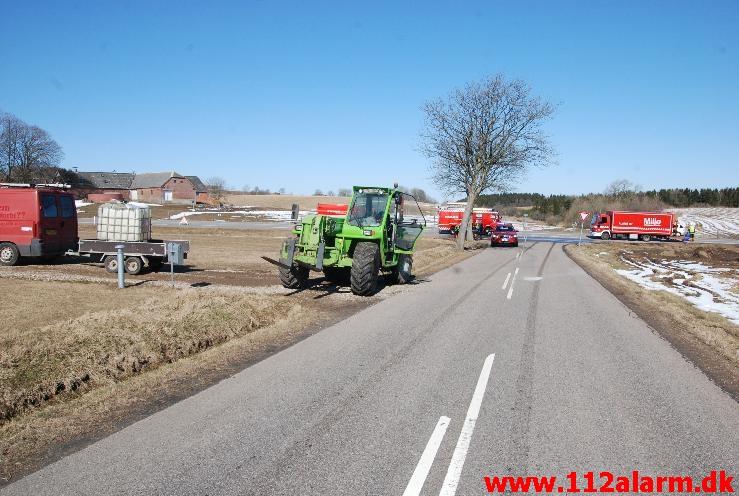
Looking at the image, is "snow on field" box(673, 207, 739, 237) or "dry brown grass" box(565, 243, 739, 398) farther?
"snow on field" box(673, 207, 739, 237)

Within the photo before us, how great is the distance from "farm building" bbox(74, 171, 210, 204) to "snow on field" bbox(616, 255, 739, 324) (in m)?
91.9

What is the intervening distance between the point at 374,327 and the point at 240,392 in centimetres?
417

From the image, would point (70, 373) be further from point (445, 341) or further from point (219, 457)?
point (445, 341)

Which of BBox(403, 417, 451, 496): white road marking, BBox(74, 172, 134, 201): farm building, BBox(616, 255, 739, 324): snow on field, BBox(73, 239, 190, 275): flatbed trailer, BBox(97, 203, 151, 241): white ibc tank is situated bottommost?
BBox(616, 255, 739, 324): snow on field

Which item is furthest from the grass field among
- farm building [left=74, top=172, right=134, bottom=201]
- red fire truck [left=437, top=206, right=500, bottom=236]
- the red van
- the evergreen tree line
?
the evergreen tree line

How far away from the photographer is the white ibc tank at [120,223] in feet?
60.4

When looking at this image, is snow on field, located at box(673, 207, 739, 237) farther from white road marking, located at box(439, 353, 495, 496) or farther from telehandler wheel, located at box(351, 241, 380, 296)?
white road marking, located at box(439, 353, 495, 496)

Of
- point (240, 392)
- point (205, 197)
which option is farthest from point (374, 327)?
point (205, 197)

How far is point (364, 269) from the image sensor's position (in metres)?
14.0

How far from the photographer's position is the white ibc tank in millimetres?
18406

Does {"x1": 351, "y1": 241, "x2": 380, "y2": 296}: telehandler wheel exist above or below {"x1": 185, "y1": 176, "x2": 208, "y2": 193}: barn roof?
below

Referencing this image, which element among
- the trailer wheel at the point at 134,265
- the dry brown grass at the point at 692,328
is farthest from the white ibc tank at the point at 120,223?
the dry brown grass at the point at 692,328

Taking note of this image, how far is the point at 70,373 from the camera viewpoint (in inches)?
260

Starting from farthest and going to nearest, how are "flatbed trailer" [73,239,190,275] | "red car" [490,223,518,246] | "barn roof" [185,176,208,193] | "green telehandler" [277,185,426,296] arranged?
1. "barn roof" [185,176,208,193]
2. "red car" [490,223,518,246]
3. "flatbed trailer" [73,239,190,275]
4. "green telehandler" [277,185,426,296]
